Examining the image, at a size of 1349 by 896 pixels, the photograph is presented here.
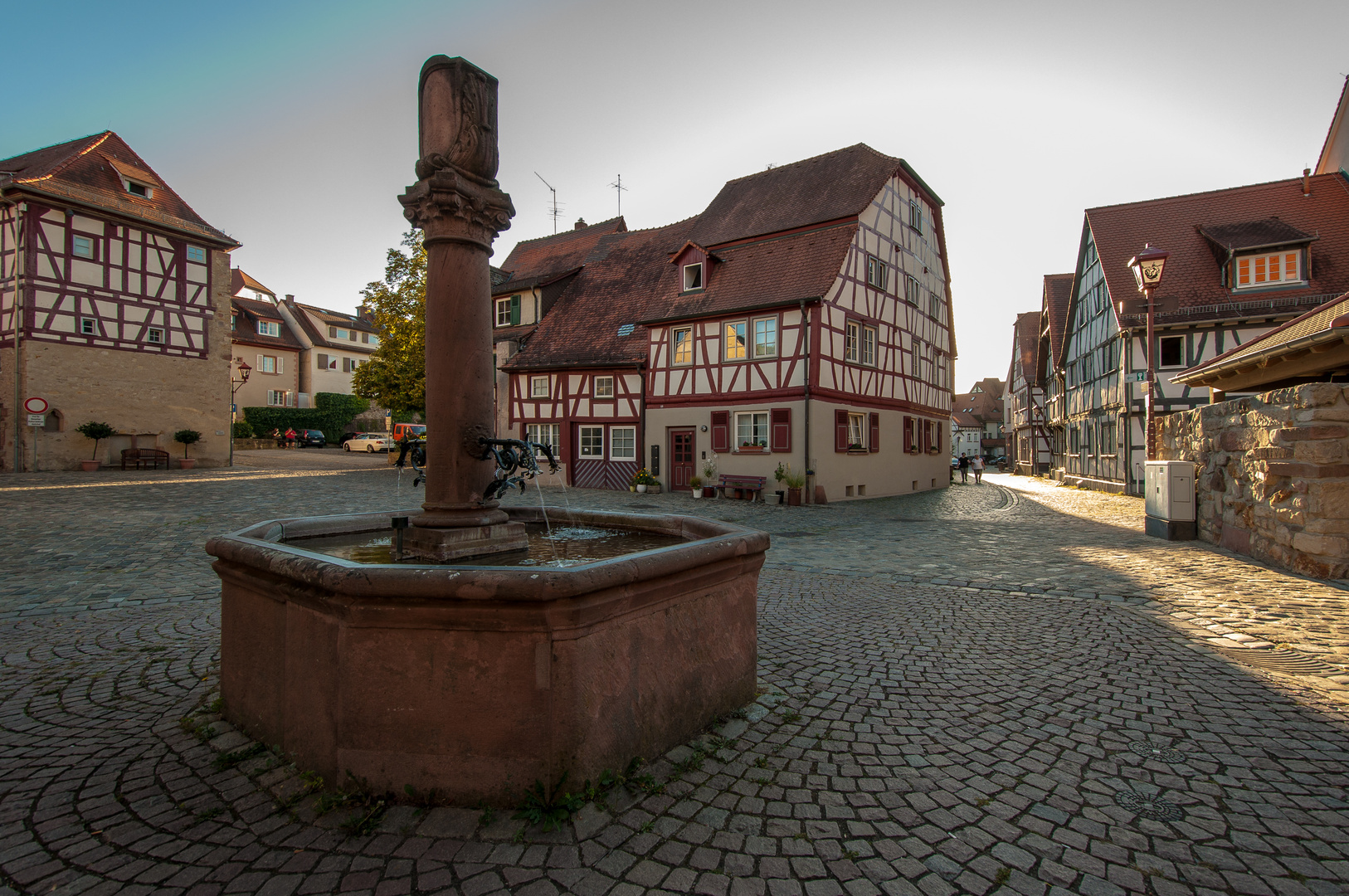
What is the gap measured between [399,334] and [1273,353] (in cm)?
2592

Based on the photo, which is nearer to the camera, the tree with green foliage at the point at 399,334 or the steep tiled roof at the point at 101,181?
the steep tiled roof at the point at 101,181

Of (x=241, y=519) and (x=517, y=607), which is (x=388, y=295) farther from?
(x=517, y=607)

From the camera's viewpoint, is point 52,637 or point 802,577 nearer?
point 52,637

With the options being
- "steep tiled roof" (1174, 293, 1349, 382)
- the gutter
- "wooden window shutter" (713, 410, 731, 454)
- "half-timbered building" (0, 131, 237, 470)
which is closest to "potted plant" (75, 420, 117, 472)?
"half-timbered building" (0, 131, 237, 470)

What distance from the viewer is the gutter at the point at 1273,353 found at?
7.10 m

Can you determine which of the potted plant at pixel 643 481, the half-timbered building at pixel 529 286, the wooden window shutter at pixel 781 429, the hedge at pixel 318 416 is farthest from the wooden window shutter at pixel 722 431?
the hedge at pixel 318 416

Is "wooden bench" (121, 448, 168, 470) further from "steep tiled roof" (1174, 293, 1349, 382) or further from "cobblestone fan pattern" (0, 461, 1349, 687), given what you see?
"steep tiled roof" (1174, 293, 1349, 382)

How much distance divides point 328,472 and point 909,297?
21391 mm

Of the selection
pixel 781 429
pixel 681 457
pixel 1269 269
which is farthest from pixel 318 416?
pixel 1269 269

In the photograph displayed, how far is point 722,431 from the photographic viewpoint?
19.7m

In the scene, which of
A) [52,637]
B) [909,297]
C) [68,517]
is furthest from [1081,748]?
[909,297]

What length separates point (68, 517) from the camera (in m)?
11.4

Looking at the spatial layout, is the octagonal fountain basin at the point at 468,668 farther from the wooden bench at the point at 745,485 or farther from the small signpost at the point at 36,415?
the small signpost at the point at 36,415

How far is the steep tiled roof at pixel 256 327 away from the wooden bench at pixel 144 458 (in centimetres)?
2317
